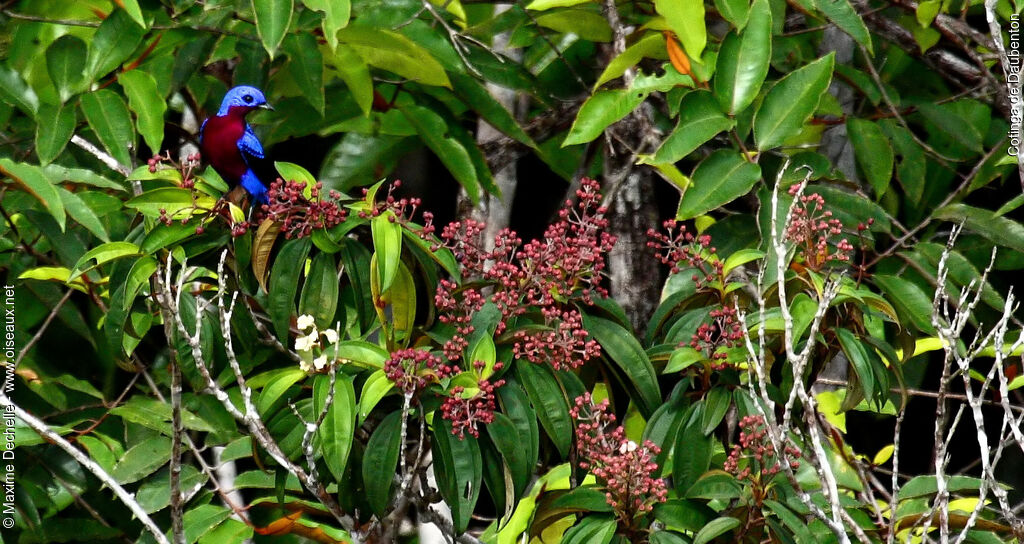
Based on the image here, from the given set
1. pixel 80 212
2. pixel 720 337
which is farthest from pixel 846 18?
pixel 80 212

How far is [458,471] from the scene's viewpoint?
2.13 meters

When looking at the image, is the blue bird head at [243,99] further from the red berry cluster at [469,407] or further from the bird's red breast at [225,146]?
the red berry cluster at [469,407]

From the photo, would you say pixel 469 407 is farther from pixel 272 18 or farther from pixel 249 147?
pixel 249 147

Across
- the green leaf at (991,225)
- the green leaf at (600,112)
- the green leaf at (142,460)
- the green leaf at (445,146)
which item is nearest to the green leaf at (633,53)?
the green leaf at (600,112)

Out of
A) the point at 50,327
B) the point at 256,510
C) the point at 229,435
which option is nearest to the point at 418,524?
the point at 229,435

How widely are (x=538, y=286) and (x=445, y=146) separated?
987mm

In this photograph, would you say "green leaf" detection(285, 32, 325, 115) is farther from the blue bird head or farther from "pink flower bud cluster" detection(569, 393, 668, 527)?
"pink flower bud cluster" detection(569, 393, 668, 527)

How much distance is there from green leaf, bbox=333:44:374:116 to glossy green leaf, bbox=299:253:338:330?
2.82 ft

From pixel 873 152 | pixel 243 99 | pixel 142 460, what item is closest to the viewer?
pixel 142 460

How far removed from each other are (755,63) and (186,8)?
58.5 inches

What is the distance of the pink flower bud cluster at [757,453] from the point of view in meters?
2.08

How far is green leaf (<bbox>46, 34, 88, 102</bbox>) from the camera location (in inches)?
111

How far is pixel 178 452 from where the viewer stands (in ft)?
6.30

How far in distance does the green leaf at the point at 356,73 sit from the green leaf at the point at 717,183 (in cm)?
92
